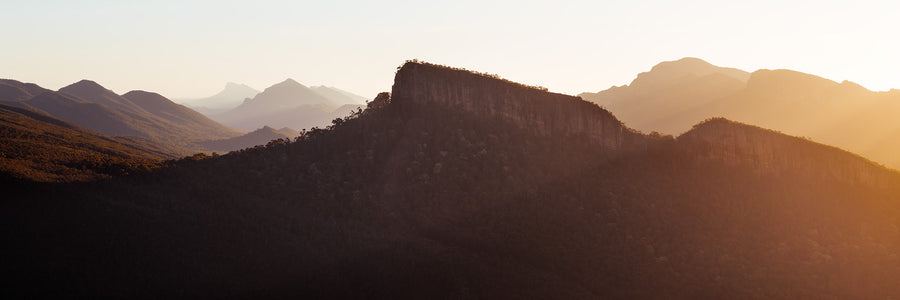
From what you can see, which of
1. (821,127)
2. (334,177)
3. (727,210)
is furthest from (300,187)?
(821,127)

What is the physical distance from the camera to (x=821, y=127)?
15388 centimetres

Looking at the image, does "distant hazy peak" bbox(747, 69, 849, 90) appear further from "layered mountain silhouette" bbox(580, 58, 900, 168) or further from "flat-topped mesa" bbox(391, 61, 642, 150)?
"flat-topped mesa" bbox(391, 61, 642, 150)

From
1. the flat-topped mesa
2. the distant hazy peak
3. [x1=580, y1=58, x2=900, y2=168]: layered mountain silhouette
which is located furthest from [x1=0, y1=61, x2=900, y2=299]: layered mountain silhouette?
the distant hazy peak

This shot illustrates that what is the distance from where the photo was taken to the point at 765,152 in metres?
57.0

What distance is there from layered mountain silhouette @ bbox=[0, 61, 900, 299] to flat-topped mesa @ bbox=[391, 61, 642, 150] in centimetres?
15

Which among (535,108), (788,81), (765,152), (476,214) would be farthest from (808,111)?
(476,214)

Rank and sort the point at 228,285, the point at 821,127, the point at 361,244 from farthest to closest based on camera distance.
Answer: the point at 821,127 < the point at 361,244 < the point at 228,285

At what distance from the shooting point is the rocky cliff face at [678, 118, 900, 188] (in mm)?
57031

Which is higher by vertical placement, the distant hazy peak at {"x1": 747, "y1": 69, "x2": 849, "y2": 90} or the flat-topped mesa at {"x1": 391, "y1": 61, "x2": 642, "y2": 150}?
the distant hazy peak at {"x1": 747, "y1": 69, "x2": 849, "y2": 90}

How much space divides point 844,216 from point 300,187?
54190mm

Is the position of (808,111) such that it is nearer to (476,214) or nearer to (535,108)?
(535,108)

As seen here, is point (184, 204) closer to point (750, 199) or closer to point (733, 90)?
point (750, 199)

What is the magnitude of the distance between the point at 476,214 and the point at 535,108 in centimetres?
1473

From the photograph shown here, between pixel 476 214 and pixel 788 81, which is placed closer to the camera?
pixel 476 214
